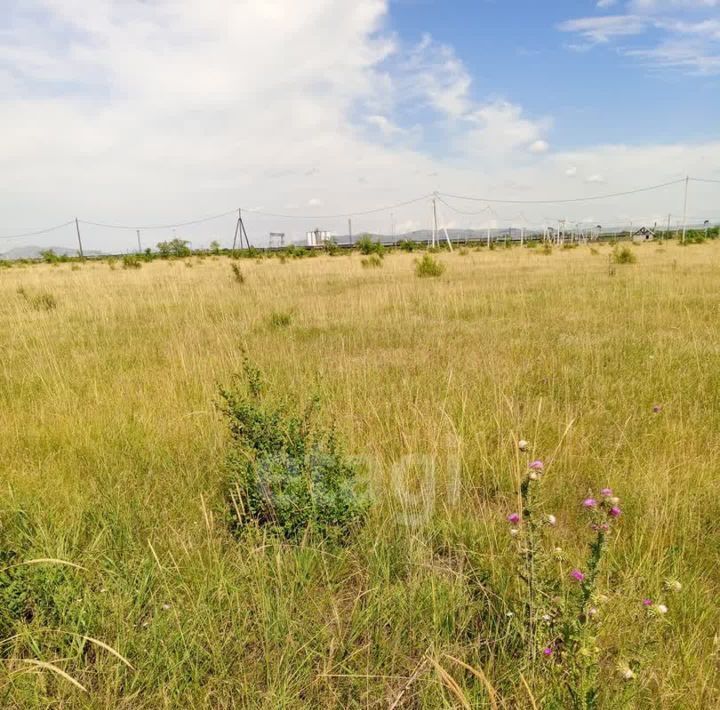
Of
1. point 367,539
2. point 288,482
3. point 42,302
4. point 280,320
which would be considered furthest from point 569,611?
point 42,302

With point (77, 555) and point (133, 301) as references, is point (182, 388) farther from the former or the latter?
point (133, 301)

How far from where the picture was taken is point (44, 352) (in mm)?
5203

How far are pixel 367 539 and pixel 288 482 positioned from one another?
429 mm

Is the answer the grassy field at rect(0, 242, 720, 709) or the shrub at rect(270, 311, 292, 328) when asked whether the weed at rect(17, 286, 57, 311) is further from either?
the shrub at rect(270, 311, 292, 328)

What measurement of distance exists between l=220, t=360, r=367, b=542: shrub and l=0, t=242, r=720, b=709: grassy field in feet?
0.34

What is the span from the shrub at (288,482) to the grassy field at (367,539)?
0.34 feet

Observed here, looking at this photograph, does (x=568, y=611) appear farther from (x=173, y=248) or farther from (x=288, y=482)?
(x=173, y=248)

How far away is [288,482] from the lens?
194 centimetres

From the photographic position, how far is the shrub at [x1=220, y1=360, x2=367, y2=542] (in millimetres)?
1889

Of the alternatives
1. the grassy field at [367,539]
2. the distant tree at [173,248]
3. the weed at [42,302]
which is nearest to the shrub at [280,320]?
the grassy field at [367,539]

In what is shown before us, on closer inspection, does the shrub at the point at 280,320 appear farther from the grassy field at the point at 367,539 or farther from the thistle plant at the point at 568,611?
the thistle plant at the point at 568,611

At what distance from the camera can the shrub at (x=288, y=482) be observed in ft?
6.20

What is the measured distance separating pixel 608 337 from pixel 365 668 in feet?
16.5

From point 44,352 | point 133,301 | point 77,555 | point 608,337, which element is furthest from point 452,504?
point 133,301
